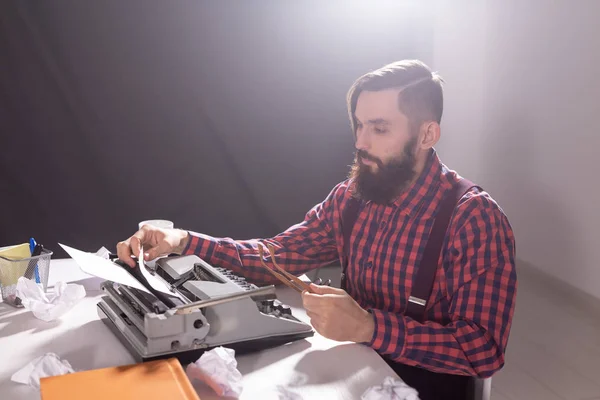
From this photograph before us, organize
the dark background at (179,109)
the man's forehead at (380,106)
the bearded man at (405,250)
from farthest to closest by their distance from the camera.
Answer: the dark background at (179,109) < the man's forehead at (380,106) < the bearded man at (405,250)

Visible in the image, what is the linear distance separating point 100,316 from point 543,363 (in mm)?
1936

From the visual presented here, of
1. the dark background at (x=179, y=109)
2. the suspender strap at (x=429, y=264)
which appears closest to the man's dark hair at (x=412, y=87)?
the suspender strap at (x=429, y=264)

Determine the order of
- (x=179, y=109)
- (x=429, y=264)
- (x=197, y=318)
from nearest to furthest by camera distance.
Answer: (x=197, y=318) < (x=429, y=264) < (x=179, y=109)

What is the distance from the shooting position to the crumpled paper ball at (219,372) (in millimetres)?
927

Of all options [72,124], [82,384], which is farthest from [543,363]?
[72,124]

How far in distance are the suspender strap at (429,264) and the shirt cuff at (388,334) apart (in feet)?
0.41

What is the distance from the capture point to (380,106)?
140 cm

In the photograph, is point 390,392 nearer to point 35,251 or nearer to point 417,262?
point 417,262

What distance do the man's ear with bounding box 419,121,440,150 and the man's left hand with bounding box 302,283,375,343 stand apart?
0.48 metres

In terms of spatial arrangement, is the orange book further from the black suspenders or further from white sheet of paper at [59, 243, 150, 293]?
the black suspenders

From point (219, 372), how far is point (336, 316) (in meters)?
0.25

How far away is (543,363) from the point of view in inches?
98.3

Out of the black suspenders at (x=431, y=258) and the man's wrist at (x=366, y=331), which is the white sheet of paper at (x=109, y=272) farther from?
the black suspenders at (x=431, y=258)

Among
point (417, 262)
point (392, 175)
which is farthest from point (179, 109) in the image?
point (417, 262)
